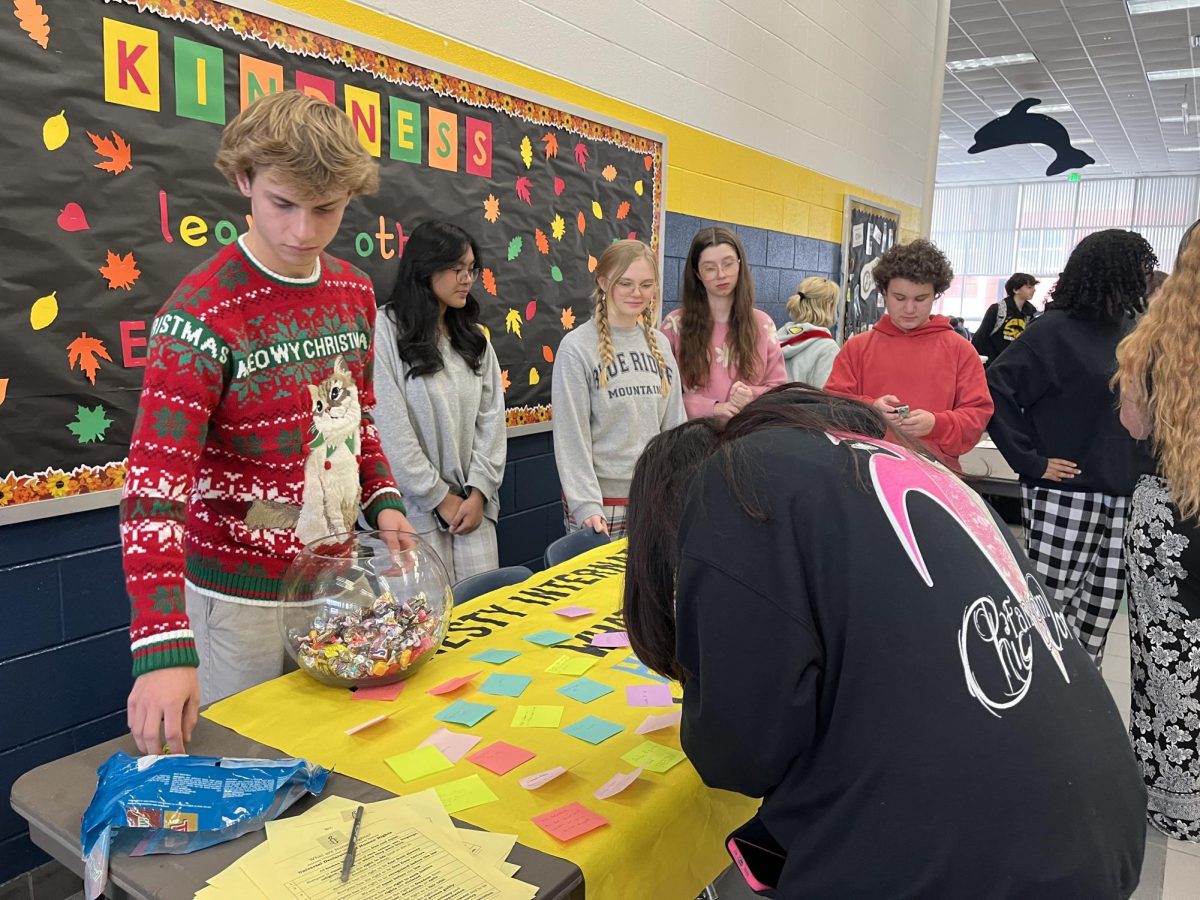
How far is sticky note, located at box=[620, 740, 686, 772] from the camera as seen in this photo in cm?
111

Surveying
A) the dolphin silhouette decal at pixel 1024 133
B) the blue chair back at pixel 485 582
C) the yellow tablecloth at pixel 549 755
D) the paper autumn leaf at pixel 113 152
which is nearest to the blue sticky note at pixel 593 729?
the yellow tablecloth at pixel 549 755

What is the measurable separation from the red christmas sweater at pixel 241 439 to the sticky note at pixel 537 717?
17.4 inches

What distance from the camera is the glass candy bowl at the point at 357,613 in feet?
4.14

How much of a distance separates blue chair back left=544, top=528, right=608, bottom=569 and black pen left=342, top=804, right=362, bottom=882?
113cm

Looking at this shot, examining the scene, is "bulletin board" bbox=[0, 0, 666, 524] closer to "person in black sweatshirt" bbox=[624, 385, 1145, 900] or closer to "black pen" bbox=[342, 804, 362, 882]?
"black pen" bbox=[342, 804, 362, 882]

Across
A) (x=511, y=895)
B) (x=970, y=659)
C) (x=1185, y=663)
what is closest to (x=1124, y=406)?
(x=1185, y=663)

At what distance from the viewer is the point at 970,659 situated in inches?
29.2

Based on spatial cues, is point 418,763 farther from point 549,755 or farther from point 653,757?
point 653,757

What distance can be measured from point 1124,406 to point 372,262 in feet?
6.52

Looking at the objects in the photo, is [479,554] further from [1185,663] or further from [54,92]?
[1185,663]

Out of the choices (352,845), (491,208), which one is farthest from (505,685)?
(491,208)

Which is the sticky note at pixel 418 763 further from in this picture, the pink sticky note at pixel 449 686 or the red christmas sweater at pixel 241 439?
the red christmas sweater at pixel 241 439

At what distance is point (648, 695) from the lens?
130 cm

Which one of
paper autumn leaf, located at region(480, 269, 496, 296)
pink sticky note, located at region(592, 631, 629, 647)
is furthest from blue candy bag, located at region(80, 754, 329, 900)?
paper autumn leaf, located at region(480, 269, 496, 296)
